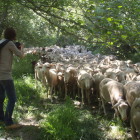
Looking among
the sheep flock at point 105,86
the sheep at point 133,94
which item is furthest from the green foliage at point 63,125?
the sheep at point 133,94

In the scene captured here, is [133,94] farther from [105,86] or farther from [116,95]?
[105,86]

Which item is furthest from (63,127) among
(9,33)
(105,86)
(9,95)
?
(9,33)

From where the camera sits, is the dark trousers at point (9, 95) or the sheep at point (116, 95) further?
the sheep at point (116, 95)

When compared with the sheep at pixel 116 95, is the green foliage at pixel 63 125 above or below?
Result: below

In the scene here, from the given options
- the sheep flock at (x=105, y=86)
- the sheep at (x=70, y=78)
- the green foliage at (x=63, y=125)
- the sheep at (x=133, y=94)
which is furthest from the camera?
the sheep at (x=70, y=78)

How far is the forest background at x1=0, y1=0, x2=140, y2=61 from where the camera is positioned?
179 inches

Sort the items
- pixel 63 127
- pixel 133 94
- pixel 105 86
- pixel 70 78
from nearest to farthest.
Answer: pixel 63 127, pixel 133 94, pixel 105 86, pixel 70 78

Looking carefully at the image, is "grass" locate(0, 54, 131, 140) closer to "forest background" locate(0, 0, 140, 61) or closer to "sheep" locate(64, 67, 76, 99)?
"sheep" locate(64, 67, 76, 99)

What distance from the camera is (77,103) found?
691 cm

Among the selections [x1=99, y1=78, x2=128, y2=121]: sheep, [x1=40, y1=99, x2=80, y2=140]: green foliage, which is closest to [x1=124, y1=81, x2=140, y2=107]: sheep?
[x1=99, y1=78, x2=128, y2=121]: sheep

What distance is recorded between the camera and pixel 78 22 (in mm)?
5102

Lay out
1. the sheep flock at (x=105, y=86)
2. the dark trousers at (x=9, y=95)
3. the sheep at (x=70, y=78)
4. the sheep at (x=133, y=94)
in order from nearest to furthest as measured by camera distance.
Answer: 1. the dark trousers at (x=9, y=95)
2. the sheep flock at (x=105, y=86)
3. the sheep at (x=133, y=94)
4. the sheep at (x=70, y=78)

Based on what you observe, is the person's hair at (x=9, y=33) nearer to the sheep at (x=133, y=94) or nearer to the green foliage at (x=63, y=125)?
the green foliage at (x=63, y=125)

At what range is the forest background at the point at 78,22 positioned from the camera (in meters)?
4.54
